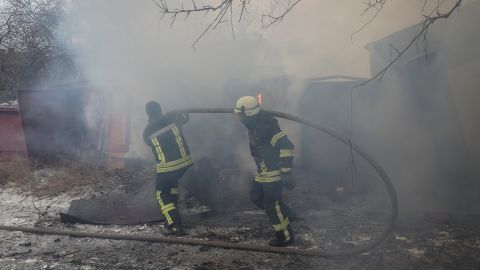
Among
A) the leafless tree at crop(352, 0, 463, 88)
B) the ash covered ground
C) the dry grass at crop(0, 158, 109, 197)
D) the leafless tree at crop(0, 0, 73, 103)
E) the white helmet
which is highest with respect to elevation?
the leafless tree at crop(0, 0, 73, 103)

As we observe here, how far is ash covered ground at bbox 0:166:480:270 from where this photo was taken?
3846mm

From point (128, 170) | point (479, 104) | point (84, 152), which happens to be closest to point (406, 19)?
point (479, 104)

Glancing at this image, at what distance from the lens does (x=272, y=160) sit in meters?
4.36

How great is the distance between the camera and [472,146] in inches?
218

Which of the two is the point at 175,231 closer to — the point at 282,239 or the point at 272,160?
the point at 282,239

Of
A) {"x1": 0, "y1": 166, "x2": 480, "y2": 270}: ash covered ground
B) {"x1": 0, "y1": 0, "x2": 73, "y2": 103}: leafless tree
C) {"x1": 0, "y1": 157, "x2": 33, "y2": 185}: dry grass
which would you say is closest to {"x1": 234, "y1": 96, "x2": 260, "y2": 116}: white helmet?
{"x1": 0, "y1": 166, "x2": 480, "y2": 270}: ash covered ground

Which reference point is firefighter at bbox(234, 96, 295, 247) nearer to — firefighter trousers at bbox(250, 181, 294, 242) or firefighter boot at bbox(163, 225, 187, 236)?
firefighter trousers at bbox(250, 181, 294, 242)

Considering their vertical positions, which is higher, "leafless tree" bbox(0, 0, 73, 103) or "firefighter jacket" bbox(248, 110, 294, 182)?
"leafless tree" bbox(0, 0, 73, 103)

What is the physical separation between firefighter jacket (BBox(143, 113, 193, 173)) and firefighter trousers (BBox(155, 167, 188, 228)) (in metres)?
0.08

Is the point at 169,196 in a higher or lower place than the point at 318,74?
lower

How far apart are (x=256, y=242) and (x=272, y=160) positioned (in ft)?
3.02

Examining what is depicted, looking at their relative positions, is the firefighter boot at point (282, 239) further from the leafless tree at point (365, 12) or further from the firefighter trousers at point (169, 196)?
the leafless tree at point (365, 12)

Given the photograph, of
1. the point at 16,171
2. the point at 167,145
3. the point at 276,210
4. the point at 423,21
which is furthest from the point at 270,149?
the point at 16,171

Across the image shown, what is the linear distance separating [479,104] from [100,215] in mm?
5355
